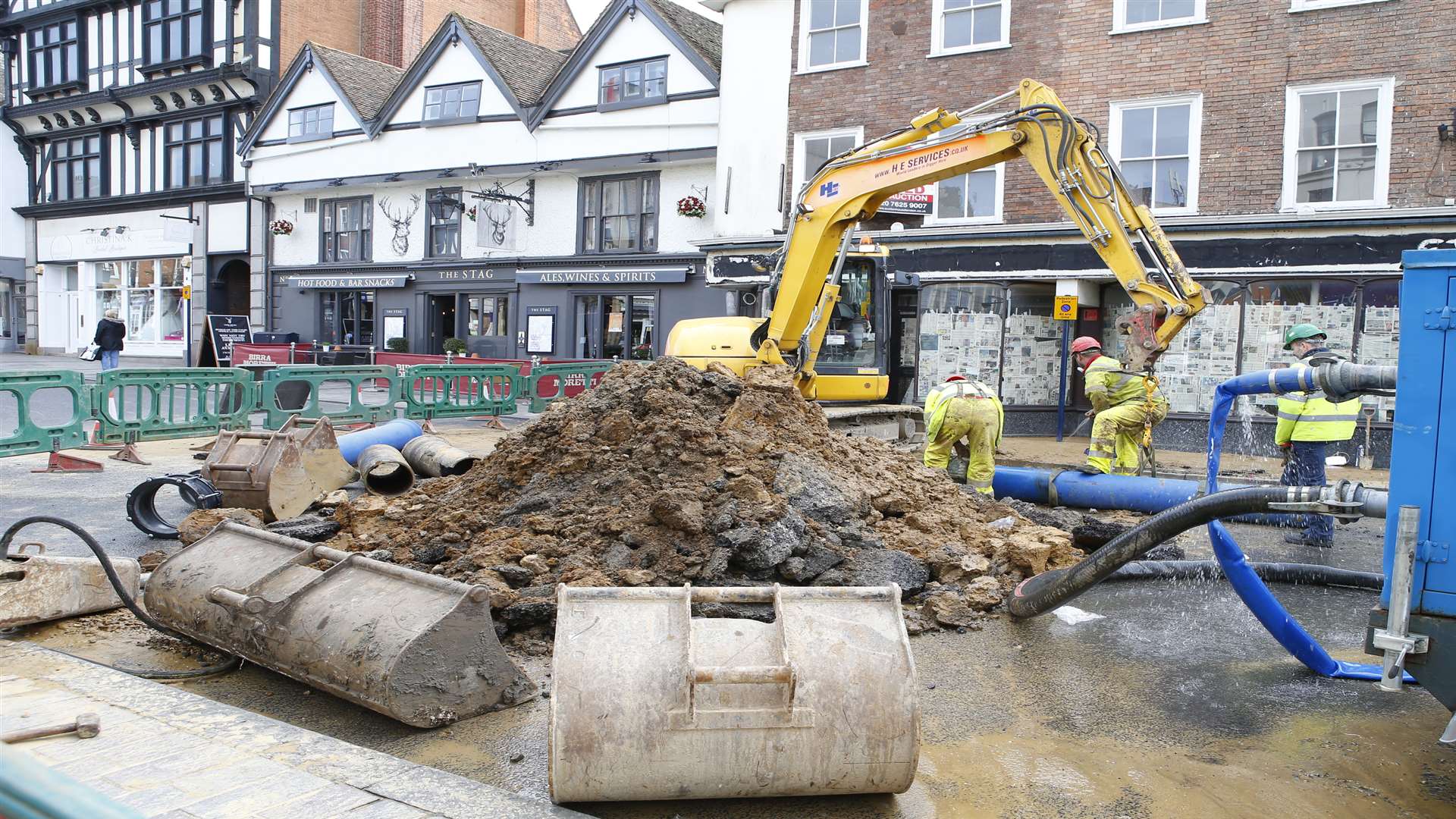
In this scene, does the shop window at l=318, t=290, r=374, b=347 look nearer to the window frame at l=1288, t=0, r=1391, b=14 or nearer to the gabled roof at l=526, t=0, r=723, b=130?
the gabled roof at l=526, t=0, r=723, b=130

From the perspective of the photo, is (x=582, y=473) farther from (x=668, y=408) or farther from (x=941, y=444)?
(x=941, y=444)

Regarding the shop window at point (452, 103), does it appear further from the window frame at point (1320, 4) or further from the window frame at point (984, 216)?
the window frame at point (1320, 4)

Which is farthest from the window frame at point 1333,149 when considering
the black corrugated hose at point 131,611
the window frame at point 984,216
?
the black corrugated hose at point 131,611

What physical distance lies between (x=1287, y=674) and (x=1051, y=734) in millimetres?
1775

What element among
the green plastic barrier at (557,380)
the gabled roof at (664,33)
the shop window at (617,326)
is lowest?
the green plastic barrier at (557,380)

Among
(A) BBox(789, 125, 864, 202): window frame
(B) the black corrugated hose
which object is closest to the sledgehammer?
(B) the black corrugated hose

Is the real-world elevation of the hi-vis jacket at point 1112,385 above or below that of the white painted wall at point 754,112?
below

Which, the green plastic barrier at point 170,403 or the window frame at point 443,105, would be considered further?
the window frame at point 443,105

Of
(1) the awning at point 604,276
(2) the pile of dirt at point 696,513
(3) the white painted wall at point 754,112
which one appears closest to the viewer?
(2) the pile of dirt at point 696,513

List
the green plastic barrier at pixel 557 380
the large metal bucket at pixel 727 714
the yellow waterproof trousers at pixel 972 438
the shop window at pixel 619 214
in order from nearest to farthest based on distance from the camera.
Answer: the large metal bucket at pixel 727 714
the yellow waterproof trousers at pixel 972 438
the green plastic barrier at pixel 557 380
the shop window at pixel 619 214

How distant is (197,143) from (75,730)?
3595cm

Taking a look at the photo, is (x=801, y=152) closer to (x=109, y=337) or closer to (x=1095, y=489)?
(x=1095, y=489)

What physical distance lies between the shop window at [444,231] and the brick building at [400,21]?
32.1 ft

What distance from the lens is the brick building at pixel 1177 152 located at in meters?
15.0
